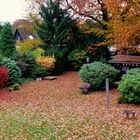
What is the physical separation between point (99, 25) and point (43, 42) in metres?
5.97

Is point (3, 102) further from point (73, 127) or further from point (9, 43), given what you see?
point (9, 43)

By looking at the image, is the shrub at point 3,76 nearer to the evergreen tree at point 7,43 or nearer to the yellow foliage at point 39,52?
the evergreen tree at point 7,43

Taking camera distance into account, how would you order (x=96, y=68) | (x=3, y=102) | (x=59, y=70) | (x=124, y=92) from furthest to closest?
(x=59, y=70) → (x=96, y=68) → (x=3, y=102) → (x=124, y=92)

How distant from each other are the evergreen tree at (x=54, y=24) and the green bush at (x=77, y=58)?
169cm

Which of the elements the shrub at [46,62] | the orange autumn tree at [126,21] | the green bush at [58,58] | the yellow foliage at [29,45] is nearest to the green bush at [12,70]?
the shrub at [46,62]

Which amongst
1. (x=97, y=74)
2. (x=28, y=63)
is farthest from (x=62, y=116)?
(x=28, y=63)

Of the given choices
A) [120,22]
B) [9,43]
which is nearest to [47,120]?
[120,22]

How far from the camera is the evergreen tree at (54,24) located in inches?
1286

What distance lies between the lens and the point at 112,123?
14.4 meters

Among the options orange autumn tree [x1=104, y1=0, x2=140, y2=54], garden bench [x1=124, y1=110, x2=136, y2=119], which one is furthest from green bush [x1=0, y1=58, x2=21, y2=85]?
garden bench [x1=124, y1=110, x2=136, y2=119]

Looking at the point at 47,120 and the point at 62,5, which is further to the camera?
the point at 62,5

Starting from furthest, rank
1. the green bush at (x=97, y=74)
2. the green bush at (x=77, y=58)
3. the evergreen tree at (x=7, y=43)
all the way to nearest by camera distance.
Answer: the green bush at (x=77, y=58), the evergreen tree at (x=7, y=43), the green bush at (x=97, y=74)

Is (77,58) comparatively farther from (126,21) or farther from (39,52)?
(126,21)

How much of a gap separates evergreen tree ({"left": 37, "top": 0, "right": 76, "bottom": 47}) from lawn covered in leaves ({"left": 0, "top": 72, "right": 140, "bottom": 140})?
952 centimetres
